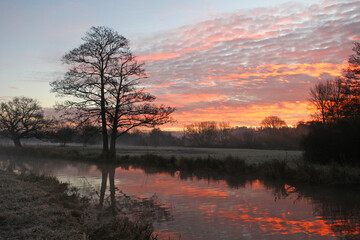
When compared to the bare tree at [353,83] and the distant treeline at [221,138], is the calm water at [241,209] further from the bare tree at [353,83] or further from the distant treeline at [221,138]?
the distant treeline at [221,138]

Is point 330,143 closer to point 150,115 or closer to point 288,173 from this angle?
point 288,173

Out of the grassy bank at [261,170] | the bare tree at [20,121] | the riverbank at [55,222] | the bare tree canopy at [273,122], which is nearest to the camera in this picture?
the riverbank at [55,222]

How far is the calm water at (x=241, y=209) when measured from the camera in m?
7.09

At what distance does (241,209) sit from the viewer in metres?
9.45

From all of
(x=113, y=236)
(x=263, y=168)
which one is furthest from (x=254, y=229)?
(x=263, y=168)

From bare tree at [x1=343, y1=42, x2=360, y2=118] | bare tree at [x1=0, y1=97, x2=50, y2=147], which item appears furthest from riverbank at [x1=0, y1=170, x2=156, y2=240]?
bare tree at [x1=0, y1=97, x2=50, y2=147]

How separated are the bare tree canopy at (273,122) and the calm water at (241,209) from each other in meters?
97.8

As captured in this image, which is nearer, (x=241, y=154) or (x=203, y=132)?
(x=241, y=154)

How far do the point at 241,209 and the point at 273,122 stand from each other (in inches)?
4140

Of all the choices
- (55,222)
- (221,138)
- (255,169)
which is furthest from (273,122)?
(55,222)

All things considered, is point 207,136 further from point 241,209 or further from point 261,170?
point 241,209

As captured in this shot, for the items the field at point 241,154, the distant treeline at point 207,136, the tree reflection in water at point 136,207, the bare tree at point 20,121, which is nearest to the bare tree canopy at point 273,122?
the distant treeline at point 207,136

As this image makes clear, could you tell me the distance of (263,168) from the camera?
17703 millimetres

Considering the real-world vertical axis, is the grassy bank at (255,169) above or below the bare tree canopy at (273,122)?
below
